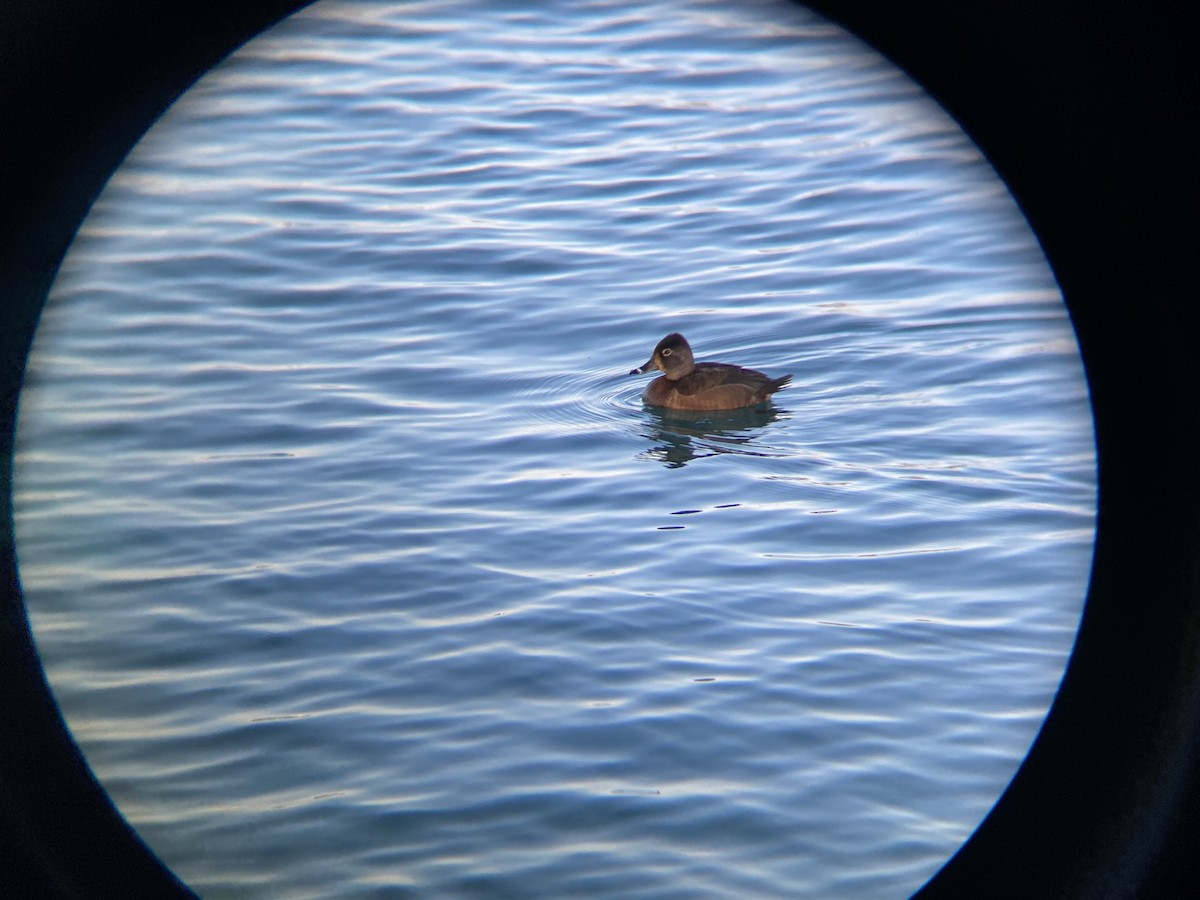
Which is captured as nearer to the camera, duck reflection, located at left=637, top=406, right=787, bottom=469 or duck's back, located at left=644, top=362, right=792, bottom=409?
duck reflection, located at left=637, top=406, right=787, bottom=469

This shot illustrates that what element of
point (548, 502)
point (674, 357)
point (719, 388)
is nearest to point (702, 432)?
point (719, 388)

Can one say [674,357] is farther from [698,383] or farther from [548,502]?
[548,502]

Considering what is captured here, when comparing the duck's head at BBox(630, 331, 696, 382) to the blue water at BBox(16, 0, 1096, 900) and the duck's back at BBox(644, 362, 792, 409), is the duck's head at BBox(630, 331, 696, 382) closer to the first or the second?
the duck's back at BBox(644, 362, 792, 409)

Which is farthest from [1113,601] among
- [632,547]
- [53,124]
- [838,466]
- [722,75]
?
[722,75]

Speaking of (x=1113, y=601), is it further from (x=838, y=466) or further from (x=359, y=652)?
(x=838, y=466)

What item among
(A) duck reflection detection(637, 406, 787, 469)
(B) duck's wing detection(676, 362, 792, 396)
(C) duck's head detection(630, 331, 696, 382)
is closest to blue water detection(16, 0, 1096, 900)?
(A) duck reflection detection(637, 406, 787, 469)

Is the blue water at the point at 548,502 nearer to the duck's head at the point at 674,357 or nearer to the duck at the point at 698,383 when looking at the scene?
the duck at the point at 698,383
